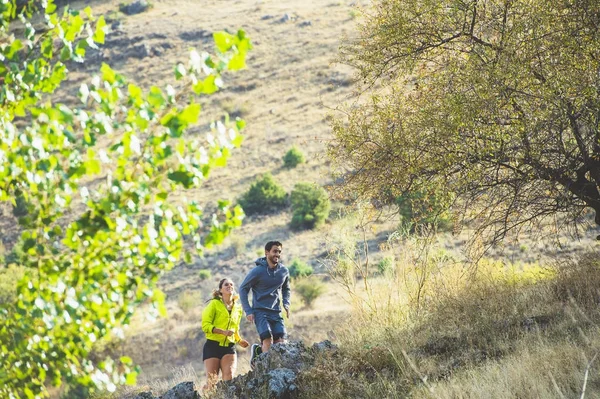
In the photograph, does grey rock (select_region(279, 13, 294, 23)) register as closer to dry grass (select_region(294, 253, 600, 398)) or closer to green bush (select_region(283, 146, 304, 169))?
green bush (select_region(283, 146, 304, 169))

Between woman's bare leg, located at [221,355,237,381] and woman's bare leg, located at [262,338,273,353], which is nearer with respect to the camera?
woman's bare leg, located at [221,355,237,381]

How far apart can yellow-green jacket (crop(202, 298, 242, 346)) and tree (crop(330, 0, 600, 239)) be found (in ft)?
9.74

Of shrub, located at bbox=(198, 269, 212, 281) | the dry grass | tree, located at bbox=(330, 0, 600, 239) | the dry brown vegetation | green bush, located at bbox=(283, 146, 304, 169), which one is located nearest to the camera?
the dry grass

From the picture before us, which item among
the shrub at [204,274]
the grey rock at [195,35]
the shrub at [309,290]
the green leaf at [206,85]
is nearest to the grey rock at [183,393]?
the green leaf at [206,85]

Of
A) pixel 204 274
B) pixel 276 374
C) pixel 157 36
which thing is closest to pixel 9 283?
pixel 204 274

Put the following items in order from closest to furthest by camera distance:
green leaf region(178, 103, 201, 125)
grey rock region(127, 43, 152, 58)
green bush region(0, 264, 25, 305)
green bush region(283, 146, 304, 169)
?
green leaf region(178, 103, 201, 125) < green bush region(0, 264, 25, 305) < green bush region(283, 146, 304, 169) < grey rock region(127, 43, 152, 58)

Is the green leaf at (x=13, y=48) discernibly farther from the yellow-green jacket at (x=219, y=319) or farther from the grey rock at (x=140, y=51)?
the grey rock at (x=140, y=51)

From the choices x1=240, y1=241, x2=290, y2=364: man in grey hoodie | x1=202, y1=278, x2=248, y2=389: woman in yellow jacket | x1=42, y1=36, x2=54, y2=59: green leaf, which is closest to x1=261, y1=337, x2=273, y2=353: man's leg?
x1=240, y1=241, x2=290, y2=364: man in grey hoodie

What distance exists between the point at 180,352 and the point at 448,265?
20.2 m

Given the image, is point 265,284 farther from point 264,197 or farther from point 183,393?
point 264,197

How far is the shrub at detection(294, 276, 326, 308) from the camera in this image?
30172 mm

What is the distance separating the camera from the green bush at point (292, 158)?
146 feet

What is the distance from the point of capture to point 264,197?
4078 centimetres

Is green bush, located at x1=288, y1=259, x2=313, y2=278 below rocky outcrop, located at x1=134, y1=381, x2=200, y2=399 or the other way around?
below
